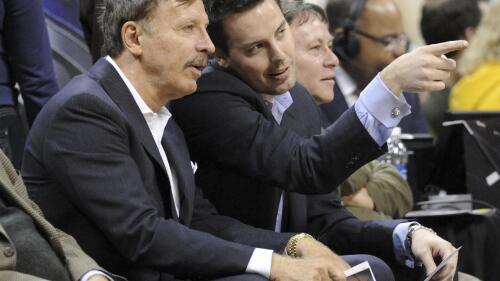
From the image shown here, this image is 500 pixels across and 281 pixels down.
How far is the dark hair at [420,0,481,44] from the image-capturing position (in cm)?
618

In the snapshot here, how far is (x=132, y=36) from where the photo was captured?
9.80ft

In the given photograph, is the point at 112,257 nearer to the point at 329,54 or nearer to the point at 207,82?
the point at 207,82

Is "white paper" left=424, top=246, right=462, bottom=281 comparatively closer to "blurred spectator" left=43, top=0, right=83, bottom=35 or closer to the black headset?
"blurred spectator" left=43, top=0, right=83, bottom=35

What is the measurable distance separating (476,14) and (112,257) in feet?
12.9

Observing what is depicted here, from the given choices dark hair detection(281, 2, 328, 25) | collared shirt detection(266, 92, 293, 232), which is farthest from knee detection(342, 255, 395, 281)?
dark hair detection(281, 2, 328, 25)

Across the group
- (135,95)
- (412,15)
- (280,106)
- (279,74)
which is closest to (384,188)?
(280,106)

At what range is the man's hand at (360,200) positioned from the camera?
4.21m

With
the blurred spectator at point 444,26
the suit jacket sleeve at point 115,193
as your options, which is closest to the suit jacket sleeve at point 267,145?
the suit jacket sleeve at point 115,193

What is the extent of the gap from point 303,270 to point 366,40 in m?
3.10

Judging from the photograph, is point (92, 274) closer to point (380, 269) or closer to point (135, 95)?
point (135, 95)

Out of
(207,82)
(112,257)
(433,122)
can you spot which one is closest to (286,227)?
(207,82)

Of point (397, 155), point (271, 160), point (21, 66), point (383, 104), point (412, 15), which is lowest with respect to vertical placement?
point (412, 15)

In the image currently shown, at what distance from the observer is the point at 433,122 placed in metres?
6.13

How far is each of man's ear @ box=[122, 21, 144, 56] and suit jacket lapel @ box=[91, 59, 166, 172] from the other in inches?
3.6
